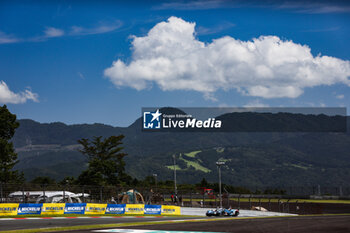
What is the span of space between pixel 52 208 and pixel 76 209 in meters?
1.97

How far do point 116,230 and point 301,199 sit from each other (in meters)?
81.9

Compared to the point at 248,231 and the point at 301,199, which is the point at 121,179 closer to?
the point at 301,199

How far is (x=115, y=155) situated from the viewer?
92.9 m

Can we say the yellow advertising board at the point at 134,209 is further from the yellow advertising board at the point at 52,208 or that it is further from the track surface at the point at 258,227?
the track surface at the point at 258,227

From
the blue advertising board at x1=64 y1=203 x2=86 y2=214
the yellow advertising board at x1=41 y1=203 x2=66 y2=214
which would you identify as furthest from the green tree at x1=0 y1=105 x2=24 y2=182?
the yellow advertising board at x1=41 y1=203 x2=66 y2=214

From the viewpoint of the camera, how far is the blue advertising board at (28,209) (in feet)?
98.9

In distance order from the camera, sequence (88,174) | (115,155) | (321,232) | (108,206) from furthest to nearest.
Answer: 1. (115,155)
2. (88,174)
3. (108,206)
4. (321,232)

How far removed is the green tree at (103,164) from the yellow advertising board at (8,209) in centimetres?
5443

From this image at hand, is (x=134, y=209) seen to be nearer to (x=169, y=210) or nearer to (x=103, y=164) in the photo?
(x=169, y=210)

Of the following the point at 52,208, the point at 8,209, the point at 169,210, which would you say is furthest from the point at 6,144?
the point at 8,209

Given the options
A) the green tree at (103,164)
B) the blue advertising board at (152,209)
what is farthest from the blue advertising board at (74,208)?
the green tree at (103,164)

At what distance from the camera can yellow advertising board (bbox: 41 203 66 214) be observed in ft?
103

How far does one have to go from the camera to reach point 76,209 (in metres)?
32.9

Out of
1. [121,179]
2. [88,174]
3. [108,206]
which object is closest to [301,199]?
[121,179]
